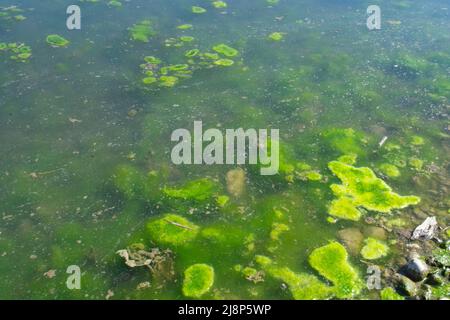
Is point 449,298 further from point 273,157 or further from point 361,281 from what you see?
point 273,157

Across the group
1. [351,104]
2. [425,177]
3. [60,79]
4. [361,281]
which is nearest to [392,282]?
[361,281]

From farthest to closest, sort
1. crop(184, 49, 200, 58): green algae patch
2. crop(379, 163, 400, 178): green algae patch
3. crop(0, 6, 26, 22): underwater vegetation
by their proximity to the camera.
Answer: crop(0, 6, 26, 22): underwater vegetation, crop(184, 49, 200, 58): green algae patch, crop(379, 163, 400, 178): green algae patch

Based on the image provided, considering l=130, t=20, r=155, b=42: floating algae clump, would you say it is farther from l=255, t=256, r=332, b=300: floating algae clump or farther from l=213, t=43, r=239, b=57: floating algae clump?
l=255, t=256, r=332, b=300: floating algae clump

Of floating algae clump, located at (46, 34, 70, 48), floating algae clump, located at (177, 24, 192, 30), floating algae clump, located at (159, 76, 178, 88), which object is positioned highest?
floating algae clump, located at (177, 24, 192, 30)

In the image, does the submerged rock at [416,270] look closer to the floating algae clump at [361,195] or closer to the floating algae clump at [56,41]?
the floating algae clump at [361,195]

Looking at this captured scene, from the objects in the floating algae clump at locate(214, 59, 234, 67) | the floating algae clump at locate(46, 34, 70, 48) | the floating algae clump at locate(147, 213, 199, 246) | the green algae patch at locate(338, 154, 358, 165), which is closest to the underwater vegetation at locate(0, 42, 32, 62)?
the floating algae clump at locate(46, 34, 70, 48)
